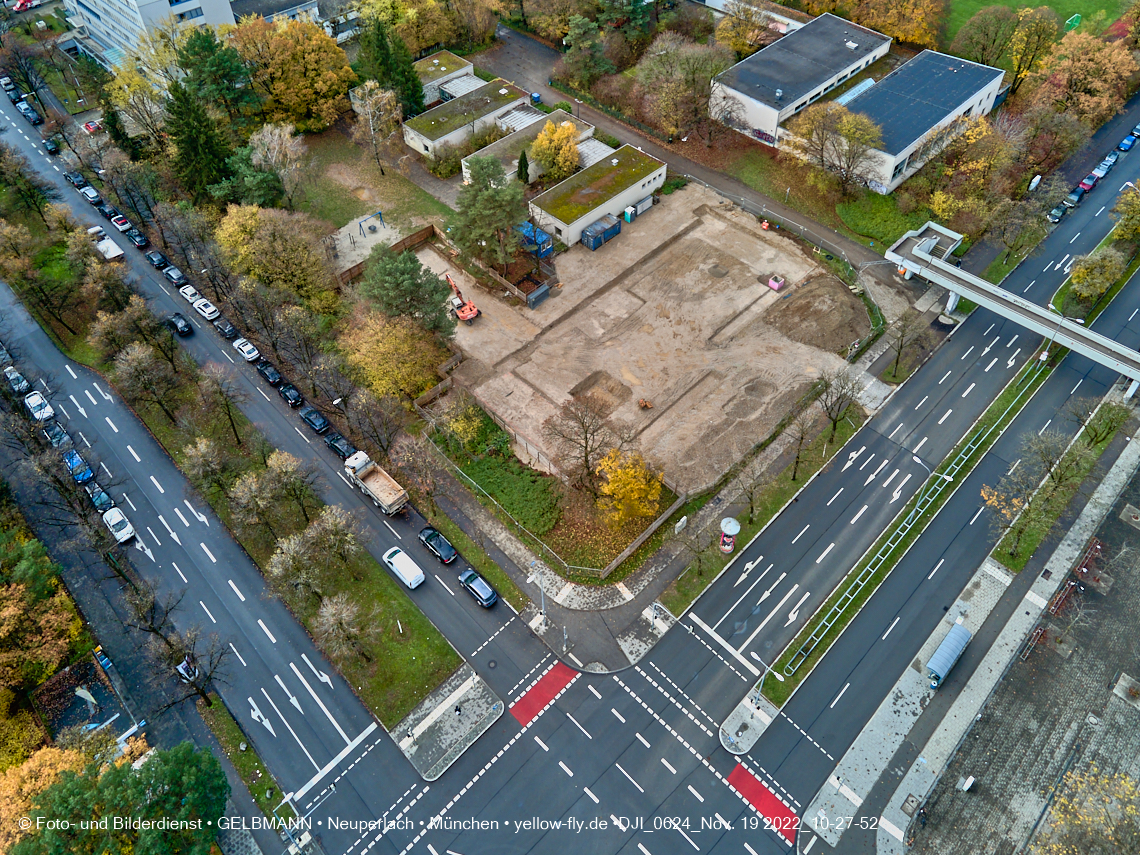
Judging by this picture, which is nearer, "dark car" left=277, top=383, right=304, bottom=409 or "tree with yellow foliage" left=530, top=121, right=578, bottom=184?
"dark car" left=277, top=383, right=304, bottom=409

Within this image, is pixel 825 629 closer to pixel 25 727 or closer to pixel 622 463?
pixel 622 463

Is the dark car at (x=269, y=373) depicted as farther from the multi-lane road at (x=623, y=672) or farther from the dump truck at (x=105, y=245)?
the dump truck at (x=105, y=245)

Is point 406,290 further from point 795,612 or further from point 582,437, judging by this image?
point 795,612

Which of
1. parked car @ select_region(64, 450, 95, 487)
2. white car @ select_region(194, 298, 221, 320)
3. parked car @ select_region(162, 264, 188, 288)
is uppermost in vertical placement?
parked car @ select_region(162, 264, 188, 288)

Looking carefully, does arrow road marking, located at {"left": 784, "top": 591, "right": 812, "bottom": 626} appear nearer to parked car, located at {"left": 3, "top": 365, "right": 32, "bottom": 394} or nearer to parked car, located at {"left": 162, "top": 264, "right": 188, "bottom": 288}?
parked car, located at {"left": 162, "top": 264, "right": 188, "bottom": 288}

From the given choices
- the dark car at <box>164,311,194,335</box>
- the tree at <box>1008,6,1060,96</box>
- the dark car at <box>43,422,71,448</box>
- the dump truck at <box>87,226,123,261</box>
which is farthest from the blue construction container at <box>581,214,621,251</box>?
the tree at <box>1008,6,1060,96</box>

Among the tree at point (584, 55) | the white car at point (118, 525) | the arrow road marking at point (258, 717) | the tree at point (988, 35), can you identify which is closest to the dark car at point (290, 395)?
the white car at point (118, 525)
